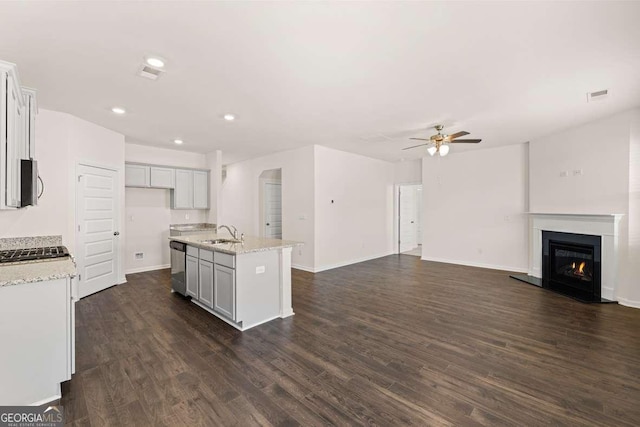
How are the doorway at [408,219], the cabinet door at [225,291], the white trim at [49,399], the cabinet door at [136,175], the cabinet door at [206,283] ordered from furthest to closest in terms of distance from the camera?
the doorway at [408,219] → the cabinet door at [136,175] → the cabinet door at [206,283] → the cabinet door at [225,291] → the white trim at [49,399]

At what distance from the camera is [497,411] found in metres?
1.91

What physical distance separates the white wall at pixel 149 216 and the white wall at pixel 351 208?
3.29 meters

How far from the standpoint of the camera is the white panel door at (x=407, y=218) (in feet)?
27.8

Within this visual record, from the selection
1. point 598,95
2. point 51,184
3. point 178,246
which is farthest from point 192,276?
point 598,95

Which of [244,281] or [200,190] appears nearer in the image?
[244,281]

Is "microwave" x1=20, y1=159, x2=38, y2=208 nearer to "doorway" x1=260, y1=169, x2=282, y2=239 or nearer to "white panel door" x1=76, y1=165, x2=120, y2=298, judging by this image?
"white panel door" x1=76, y1=165, x2=120, y2=298

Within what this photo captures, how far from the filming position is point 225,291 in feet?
10.9

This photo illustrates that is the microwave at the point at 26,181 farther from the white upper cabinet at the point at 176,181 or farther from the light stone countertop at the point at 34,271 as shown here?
the white upper cabinet at the point at 176,181

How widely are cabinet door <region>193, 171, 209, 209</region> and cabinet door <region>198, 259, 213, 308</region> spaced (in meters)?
3.14

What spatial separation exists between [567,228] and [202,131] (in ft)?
21.5

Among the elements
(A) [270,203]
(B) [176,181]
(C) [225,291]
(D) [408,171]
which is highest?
(D) [408,171]

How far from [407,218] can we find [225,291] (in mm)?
6714

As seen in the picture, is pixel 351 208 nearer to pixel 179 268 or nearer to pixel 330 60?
pixel 179 268

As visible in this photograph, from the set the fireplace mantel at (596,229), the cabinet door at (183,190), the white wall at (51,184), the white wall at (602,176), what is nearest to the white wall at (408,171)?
the white wall at (602,176)
